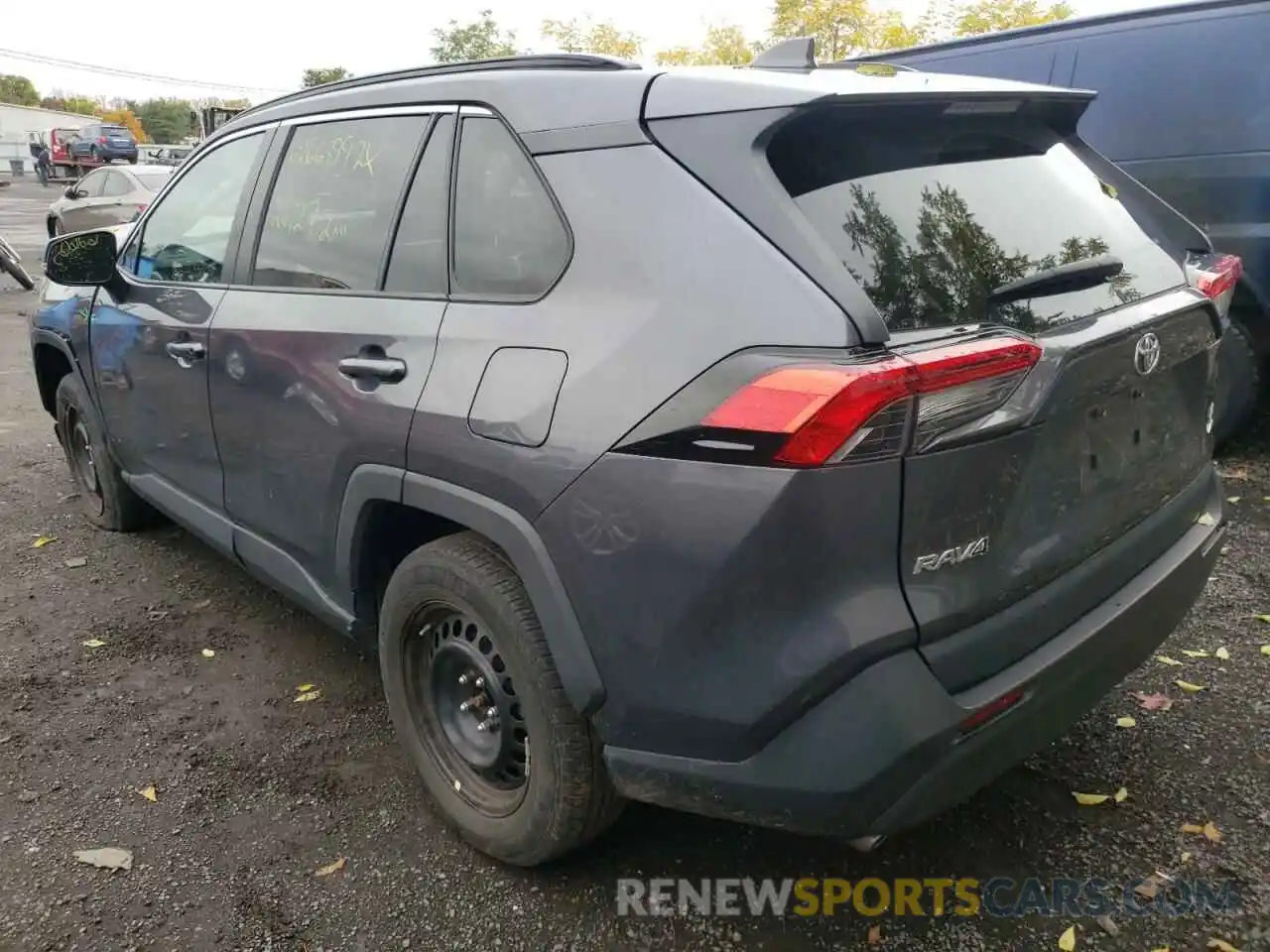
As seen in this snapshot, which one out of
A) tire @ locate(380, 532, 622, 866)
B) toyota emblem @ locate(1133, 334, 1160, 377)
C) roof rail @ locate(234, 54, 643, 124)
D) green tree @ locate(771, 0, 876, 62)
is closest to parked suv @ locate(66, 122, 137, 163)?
green tree @ locate(771, 0, 876, 62)

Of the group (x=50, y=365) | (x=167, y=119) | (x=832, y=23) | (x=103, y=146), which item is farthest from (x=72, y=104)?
(x=50, y=365)

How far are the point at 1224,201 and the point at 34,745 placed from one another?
5.50m

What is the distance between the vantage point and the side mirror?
3699mm

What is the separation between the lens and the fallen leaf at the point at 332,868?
7.77ft

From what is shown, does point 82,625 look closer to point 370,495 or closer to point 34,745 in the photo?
point 34,745

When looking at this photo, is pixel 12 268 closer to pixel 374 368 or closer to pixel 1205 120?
pixel 374 368

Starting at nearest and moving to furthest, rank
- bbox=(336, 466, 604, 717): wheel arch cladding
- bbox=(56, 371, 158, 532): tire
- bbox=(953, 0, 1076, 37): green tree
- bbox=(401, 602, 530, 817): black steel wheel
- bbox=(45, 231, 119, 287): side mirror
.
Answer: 1. bbox=(336, 466, 604, 717): wheel arch cladding
2. bbox=(401, 602, 530, 817): black steel wheel
3. bbox=(45, 231, 119, 287): side mirror
4. bbox=(56, 371, 158, 532): tire
5. bbox=(953, 0, 1076, 37): green tree

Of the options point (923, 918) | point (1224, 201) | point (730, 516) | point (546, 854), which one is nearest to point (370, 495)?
point (546, 854)

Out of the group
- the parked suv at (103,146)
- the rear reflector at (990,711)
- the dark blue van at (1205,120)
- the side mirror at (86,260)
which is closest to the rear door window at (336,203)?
the side mirror at (86,260)

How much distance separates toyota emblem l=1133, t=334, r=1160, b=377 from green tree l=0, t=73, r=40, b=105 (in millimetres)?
95716

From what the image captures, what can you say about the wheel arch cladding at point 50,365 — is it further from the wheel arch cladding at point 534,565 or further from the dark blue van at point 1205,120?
the dark blue van at point 1205,120

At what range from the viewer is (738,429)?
1.64 m

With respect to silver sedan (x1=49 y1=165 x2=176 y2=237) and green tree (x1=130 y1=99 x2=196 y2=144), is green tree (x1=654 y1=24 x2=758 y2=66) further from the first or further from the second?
green tree (x1=130 y1=99 x2=196 y2=144)

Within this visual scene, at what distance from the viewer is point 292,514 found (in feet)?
9.23
